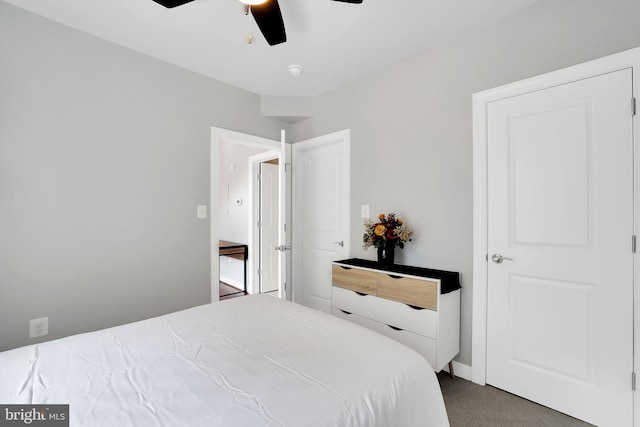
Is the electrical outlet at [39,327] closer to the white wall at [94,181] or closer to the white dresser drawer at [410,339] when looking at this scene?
the white wall at [94,181]

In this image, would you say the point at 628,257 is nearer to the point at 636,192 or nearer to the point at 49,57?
the point at 636,192

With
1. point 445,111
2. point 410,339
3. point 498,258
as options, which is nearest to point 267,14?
point 445,111

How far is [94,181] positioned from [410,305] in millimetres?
2547

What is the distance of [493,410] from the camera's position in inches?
73.0

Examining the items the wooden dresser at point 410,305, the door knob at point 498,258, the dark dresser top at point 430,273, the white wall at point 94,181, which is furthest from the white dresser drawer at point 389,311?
the white wall at point 94,181

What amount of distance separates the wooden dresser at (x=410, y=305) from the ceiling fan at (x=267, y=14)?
178 cm

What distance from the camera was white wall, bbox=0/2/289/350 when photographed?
195 centimetres

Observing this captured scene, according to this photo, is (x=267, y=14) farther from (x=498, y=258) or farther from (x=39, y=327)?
(x=39, y=327)

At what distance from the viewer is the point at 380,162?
2797mm

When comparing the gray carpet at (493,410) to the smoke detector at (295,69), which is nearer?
the gray carpet at (493,410)

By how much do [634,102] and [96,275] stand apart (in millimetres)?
3617

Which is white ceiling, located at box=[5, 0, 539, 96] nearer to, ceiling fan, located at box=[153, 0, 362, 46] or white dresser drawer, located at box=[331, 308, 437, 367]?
ceiling fan, located at box=[153, 0, 362, 46]

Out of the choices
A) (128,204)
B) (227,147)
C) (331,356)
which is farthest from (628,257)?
(227,147)

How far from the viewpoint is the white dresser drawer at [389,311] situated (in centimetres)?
208
